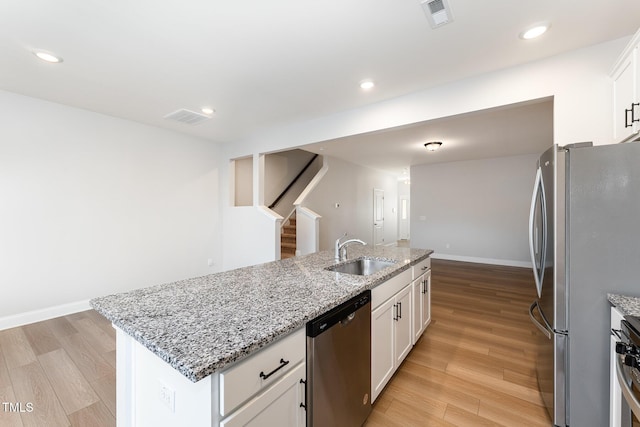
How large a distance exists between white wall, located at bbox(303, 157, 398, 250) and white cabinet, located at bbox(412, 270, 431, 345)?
3403 mm

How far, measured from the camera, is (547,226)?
1663 millimetres

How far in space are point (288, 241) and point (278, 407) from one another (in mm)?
5087

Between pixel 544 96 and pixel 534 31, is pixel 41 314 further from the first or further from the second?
pixel 544 96

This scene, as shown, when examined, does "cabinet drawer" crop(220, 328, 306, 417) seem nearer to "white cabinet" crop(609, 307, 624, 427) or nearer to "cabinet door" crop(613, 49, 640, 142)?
"white cabinet" crop(609, 307, 624, 427)

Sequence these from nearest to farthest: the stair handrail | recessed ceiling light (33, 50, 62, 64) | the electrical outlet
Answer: the electrical outlet
recessed ceiling light (33, 50, 62, 64)
the stair handrail

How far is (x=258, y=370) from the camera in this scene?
986 mm

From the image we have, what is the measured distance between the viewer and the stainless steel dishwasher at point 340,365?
4.07 ft

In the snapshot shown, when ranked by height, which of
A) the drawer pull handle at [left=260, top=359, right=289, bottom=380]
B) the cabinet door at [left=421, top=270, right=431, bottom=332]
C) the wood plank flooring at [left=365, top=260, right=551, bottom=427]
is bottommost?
the wood plank flooring at [left=365, top=260, right=551, bottom=427]

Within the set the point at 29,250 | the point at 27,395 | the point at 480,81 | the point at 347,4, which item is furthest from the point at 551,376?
the point at 29,250

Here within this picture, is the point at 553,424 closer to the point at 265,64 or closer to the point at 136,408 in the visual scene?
the point at 136,408

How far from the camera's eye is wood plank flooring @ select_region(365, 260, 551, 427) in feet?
5.77

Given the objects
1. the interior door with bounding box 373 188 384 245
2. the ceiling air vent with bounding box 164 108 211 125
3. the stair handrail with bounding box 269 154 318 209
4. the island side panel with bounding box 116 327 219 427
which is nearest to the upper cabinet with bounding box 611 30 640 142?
the island side panel with bounding box 116 327 219 427

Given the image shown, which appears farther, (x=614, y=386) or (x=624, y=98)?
(x=624, y=98)

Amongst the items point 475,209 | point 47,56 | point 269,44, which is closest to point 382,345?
point 269,44
